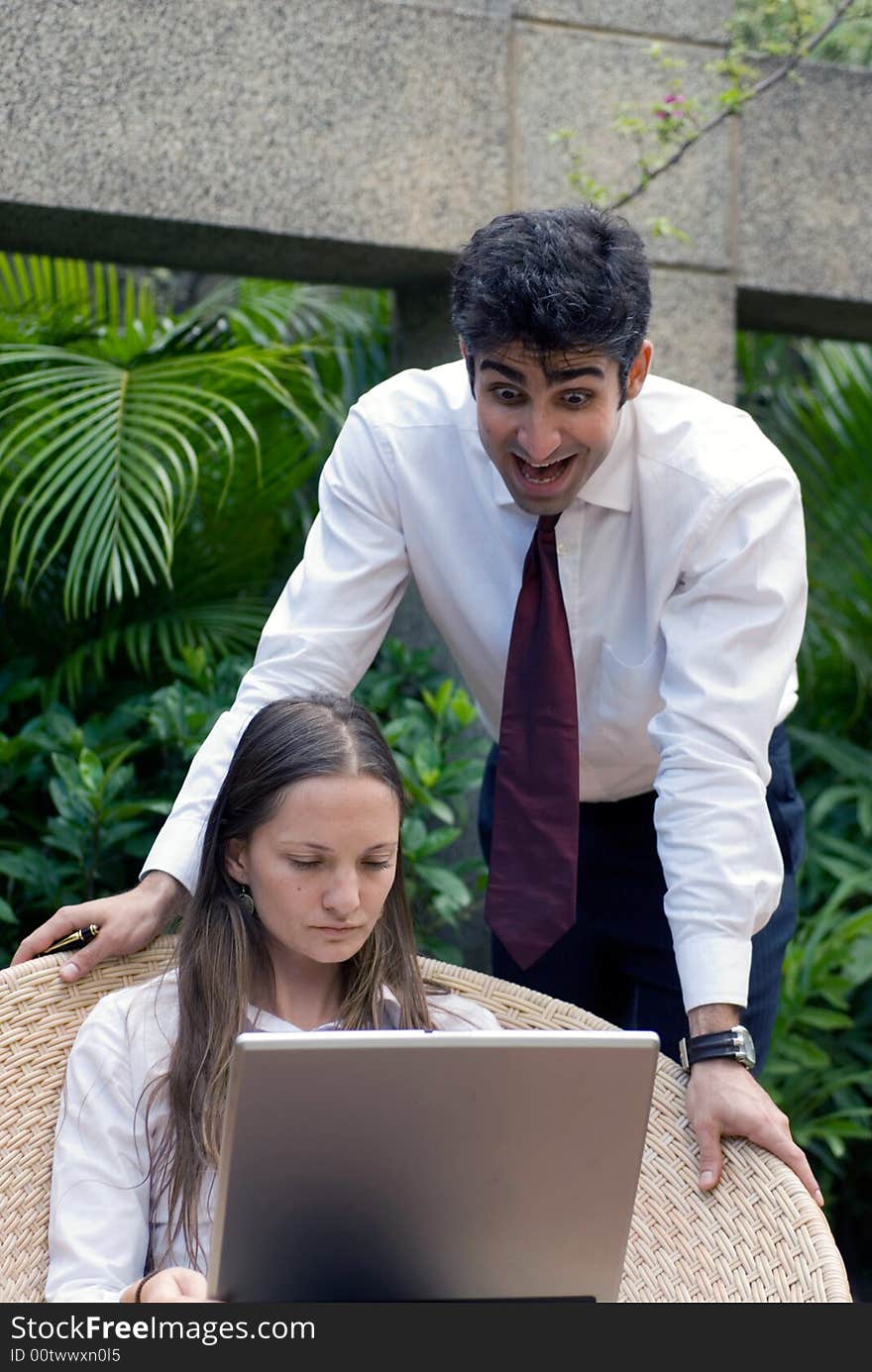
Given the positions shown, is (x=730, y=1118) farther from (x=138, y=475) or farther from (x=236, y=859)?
(x=138, y=475)

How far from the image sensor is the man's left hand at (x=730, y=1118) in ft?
6.04

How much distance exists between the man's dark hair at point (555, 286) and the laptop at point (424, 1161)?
0.86 metres

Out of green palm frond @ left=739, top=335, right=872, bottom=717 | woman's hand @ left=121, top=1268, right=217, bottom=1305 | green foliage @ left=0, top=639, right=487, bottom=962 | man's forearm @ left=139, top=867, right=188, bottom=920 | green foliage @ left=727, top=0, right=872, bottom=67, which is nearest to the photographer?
woman's hand @ left=121, top=1268, right=217, bottom=1305

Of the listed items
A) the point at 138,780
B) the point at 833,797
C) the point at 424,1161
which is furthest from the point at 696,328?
the point at 424,1161

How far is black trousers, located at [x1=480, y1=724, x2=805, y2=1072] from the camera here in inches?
94.8

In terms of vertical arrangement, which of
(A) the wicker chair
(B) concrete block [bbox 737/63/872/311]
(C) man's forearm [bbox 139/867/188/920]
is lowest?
(A) the wicker chair

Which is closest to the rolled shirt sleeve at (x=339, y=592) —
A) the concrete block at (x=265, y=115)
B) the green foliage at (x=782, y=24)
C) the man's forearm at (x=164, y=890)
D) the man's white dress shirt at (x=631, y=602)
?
the man's white dress shirt at (x=631, y=602)

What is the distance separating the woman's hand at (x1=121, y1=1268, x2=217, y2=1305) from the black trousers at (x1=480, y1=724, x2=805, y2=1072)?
98cm

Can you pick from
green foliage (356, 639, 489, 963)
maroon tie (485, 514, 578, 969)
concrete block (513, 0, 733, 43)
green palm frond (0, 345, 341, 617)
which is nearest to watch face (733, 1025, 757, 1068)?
maroon tie (485, 514, 578, 969)

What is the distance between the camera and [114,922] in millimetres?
2109

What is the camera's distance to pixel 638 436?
223 centimetres

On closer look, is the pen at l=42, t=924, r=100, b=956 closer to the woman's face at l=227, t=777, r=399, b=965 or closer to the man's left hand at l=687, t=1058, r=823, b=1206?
the woman's face at l=227, t=777, r=399, b=965

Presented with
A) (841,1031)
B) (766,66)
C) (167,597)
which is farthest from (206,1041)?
(766,66)

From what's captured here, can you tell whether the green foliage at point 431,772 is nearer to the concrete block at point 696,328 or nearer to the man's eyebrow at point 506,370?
the concrete block at point 696,328
